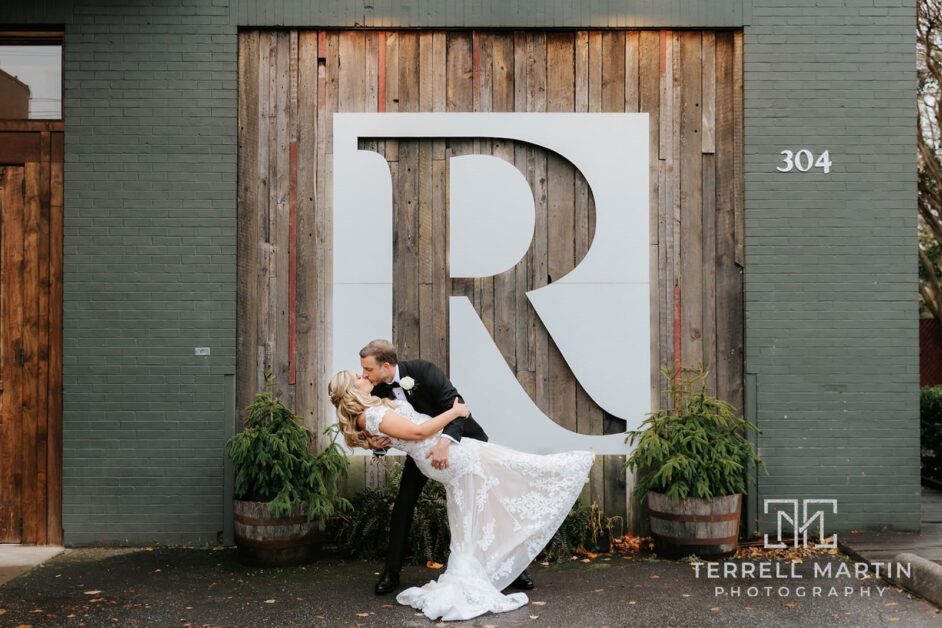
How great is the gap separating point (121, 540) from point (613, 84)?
5215 mm

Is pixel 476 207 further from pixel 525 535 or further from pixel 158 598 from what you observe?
pixel 158 598

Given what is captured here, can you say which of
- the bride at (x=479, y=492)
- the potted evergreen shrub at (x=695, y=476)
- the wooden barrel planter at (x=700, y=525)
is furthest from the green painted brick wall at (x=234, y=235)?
the bride at (x=479, y=492)

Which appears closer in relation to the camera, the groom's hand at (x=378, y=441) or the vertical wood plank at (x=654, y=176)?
the groom's hand at (x=378, y=441)

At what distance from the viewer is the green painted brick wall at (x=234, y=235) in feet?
→ 19.9

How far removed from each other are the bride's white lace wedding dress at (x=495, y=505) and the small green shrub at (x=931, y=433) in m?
5.49

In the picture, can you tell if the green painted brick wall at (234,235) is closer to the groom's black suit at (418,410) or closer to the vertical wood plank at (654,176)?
the vertical wood plank at (654,176)

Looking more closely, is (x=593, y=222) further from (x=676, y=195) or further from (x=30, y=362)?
(x=30, y=362)

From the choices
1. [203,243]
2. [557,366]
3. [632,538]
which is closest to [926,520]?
[632,538]

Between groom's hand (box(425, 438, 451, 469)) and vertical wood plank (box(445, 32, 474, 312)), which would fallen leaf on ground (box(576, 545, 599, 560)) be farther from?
vertical wood plank (box(445, 32, 474, 312))

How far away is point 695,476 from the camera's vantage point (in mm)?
5535

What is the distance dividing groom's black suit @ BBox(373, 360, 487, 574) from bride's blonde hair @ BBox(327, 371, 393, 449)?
0.22m

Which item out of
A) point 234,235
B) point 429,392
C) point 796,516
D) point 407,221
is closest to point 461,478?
point 429,392

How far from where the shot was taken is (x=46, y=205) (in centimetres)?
615

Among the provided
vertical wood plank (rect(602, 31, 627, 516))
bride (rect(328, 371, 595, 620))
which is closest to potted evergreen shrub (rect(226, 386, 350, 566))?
bride (rect(328, 371, 595, 620))
